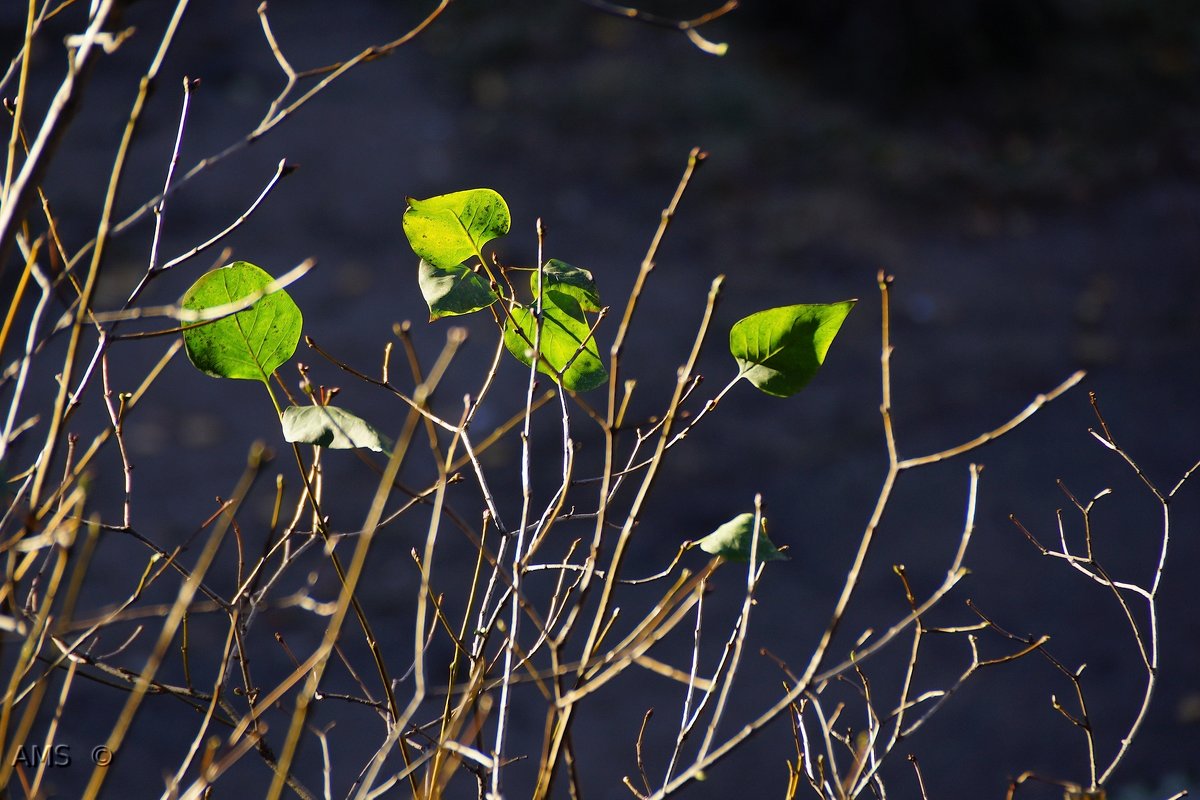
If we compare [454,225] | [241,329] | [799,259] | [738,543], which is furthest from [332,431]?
[799,259]

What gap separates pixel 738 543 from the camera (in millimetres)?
980

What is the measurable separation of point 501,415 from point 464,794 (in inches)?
68.1

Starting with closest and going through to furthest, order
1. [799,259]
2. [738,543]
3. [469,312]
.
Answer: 1. [738,543]
2. [469,312]
3. [799,259]

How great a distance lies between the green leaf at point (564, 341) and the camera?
1148 mm

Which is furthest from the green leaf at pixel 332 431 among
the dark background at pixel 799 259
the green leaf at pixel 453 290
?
the dark background at pixel 799 259

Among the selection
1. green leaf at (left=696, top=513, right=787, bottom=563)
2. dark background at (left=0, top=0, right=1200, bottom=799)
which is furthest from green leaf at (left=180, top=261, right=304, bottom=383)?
dark background at (left=0, top=0, right=1200, bottom=799)

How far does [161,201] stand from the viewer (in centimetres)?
94

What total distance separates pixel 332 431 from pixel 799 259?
175 inches

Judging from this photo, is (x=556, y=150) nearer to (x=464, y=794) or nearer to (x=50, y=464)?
(x=464, y=794)

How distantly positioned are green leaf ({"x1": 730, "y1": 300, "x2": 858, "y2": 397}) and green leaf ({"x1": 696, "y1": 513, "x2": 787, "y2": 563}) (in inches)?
5.7

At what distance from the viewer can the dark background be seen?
3.34 m

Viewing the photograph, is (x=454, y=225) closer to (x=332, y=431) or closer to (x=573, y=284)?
(x=573, y=284)

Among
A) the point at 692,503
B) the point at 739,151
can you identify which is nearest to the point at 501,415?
the point at 692,503

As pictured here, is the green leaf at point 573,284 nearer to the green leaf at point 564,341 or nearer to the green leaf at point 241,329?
the green leaf at point 564,341
